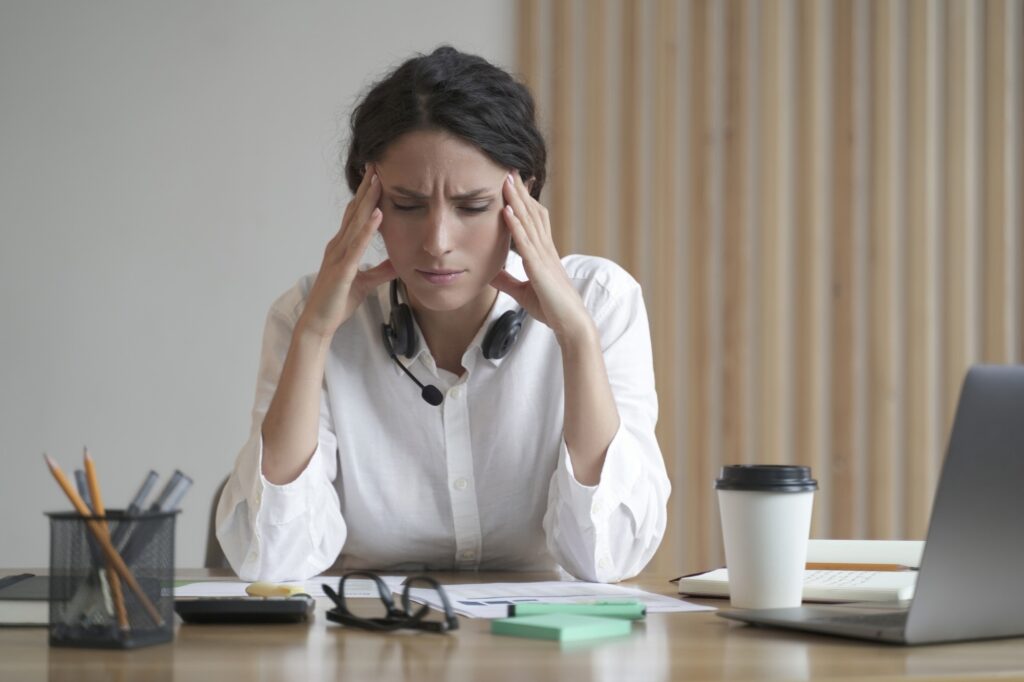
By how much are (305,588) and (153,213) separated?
219cm

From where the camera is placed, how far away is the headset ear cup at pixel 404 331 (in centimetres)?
196

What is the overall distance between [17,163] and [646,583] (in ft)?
8.08

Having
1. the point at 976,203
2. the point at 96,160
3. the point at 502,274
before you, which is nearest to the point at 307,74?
the point at 96,160

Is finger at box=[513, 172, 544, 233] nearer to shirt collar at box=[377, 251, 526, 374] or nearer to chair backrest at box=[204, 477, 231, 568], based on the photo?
shirt collar at box=[377, 251, 526, 374]

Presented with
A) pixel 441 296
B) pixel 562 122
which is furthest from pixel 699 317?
pixel 441 296

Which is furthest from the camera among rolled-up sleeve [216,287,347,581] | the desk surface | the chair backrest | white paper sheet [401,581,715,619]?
the chair backrest

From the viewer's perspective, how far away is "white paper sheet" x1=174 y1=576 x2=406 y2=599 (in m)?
1.38

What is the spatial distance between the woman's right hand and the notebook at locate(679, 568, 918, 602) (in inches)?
26.2

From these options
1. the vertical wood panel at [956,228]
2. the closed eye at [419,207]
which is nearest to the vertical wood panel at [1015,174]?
the vertical wood panel at [956,228]

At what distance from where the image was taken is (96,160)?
3373mm

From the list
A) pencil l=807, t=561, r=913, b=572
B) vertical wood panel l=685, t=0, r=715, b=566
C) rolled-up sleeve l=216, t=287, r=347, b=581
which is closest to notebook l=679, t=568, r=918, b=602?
pencil l=807, t=561, r=913, b=572

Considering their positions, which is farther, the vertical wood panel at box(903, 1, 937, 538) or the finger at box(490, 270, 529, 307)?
the vertical wood panel at box(903, 1, 937, 538)

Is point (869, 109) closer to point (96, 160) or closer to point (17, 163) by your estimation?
point (96, 160)

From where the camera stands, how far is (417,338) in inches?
77.9
